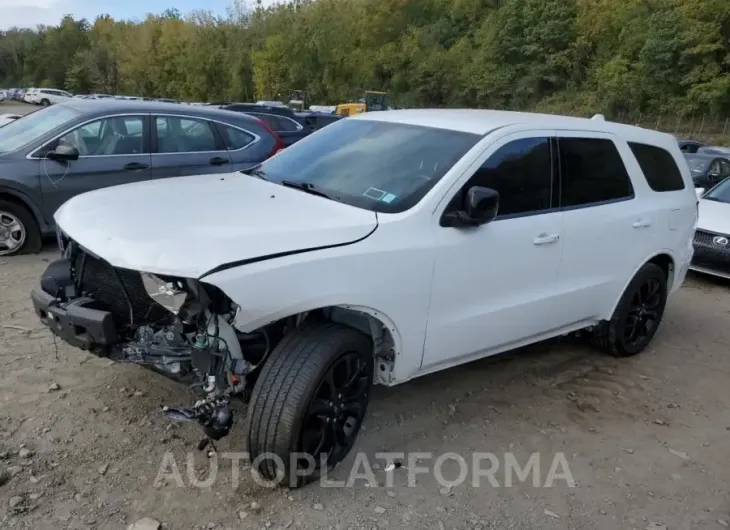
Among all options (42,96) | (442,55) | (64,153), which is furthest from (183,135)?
(442,55)

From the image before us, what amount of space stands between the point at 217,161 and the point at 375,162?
164 inches

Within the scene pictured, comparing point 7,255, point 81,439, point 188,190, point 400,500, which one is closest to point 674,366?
point 400,500

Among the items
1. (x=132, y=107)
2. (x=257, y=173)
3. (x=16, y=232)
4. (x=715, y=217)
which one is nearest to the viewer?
(x=257, y=173)

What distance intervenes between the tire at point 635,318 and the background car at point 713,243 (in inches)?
119

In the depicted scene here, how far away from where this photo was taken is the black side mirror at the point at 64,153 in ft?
21.4

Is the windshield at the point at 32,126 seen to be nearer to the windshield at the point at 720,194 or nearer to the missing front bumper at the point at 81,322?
the missing front bumper at the point at 81,322

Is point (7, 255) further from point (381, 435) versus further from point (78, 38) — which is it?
point (78, 38)

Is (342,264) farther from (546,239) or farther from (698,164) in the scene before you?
(698,164)

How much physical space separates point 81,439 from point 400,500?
1.70 meters

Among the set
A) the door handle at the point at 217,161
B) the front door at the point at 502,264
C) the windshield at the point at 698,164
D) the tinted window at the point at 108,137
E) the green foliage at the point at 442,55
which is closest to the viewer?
the front door at the point at 502,264

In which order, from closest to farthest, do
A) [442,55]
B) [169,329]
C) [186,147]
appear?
[169,329]
[186,147]
[442,55]

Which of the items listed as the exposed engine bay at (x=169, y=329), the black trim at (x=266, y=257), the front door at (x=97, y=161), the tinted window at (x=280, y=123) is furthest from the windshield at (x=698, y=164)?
the exposed engine bay at (x=169, y=329)

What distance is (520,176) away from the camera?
396cm

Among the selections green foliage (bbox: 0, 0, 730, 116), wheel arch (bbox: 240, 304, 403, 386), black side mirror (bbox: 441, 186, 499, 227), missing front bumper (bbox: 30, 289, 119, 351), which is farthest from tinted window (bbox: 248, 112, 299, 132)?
green foliage (bbox: 0, 0, 730, 116)
